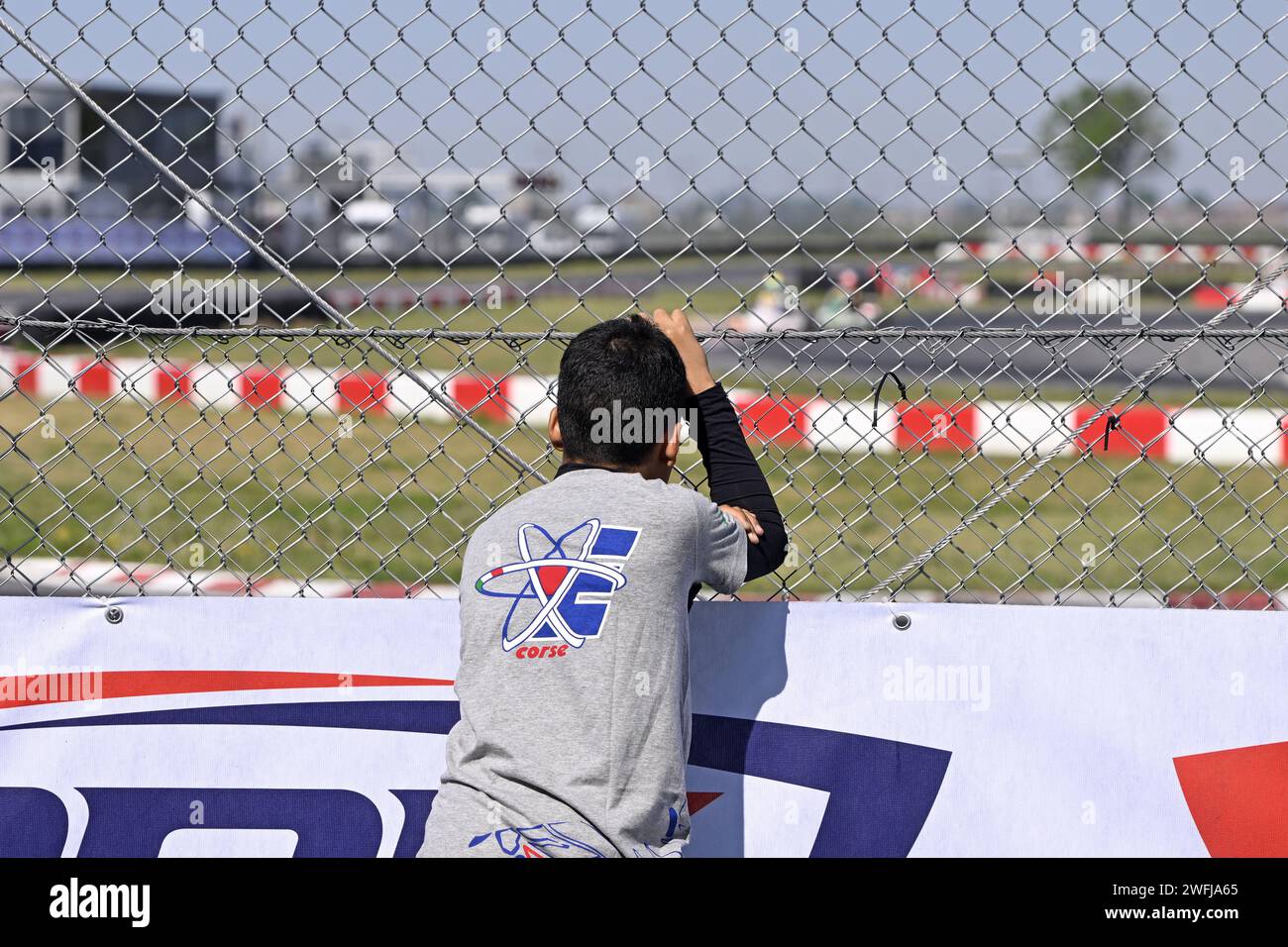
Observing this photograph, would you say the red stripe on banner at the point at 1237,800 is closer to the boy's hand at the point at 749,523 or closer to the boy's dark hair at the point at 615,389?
the boy's hand at the point at 749,523

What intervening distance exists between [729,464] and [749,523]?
124 mm

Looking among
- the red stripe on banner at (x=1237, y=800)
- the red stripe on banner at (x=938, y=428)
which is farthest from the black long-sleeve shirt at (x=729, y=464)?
the red stripe on banner at (x=1237, y=800)

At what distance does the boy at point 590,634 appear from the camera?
1835mm

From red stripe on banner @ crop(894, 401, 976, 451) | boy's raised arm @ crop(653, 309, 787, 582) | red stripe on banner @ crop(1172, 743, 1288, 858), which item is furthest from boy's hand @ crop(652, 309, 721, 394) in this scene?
red stripe on banner @ crop(1172, 743, 1288, 858)

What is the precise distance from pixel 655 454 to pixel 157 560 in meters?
3.83

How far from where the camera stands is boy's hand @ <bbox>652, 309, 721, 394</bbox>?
220 centimetres

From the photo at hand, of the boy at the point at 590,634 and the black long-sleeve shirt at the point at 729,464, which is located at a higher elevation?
the black long-sleeve shirt at the point at 729,464

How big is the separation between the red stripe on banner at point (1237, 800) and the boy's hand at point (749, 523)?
938 mm

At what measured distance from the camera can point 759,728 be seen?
2262 millimetres

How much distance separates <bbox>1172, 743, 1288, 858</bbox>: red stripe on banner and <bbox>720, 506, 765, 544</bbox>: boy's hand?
0.94 m

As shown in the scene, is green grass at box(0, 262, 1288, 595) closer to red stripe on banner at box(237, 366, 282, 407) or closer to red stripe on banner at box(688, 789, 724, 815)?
red stripe on banner at box(237, 366, 282, 407)

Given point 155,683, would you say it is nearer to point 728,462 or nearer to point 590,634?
point 590,634
